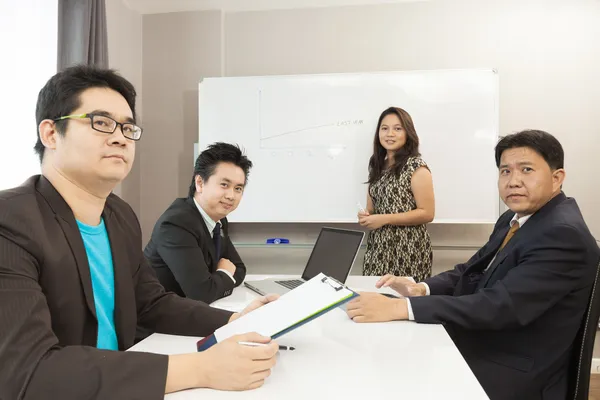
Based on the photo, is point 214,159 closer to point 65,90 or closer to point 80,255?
point 65,90

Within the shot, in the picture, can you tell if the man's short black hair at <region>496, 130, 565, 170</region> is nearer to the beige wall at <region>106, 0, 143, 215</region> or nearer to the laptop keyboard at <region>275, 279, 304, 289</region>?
the laptop keyboard at <region>275, 279, 304, 289</region>

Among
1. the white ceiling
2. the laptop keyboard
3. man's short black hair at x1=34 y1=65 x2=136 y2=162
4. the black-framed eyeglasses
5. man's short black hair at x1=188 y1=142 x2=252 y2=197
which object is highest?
the white ceiling

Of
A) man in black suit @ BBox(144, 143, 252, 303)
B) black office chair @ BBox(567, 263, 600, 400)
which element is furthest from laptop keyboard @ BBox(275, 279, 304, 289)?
black office chair @ BBox(567, 263, 600, 400)

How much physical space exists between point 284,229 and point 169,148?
1096 millimetres

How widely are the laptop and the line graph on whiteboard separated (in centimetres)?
118

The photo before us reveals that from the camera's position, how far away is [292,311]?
0.97 m

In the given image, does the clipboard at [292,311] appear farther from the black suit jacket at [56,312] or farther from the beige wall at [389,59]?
the beige wall at [389,59]

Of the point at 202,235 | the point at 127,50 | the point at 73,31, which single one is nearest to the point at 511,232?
the point at 202,235

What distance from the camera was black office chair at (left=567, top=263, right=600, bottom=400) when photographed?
113 centimetres

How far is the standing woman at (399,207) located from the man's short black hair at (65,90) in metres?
1.80

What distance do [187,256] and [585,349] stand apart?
4.14 ft

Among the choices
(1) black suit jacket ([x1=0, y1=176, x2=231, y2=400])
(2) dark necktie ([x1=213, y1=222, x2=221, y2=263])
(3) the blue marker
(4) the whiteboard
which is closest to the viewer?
(1) black suit jacket ([x1=0, y1=176, x2=231, y2=400])

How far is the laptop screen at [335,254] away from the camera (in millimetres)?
1721

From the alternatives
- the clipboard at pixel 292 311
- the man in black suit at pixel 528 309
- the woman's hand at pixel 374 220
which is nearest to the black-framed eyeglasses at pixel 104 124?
the clipboard at pixel 292 311
